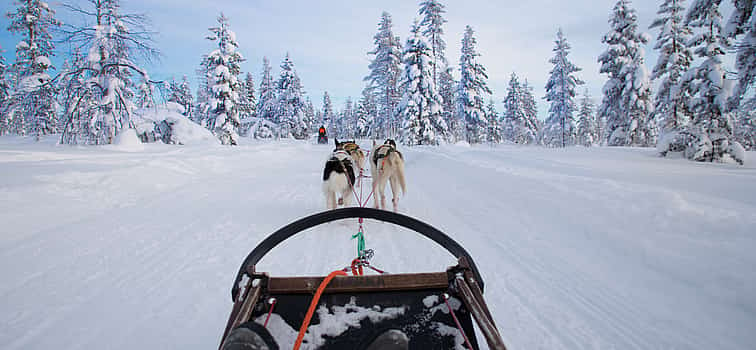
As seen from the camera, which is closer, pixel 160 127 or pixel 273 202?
Result: pixel 273 202

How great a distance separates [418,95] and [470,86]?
1000 centimetres

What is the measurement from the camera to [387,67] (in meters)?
34.6

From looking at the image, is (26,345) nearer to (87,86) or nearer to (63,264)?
(63,264)

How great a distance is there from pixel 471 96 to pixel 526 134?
13.0 metres

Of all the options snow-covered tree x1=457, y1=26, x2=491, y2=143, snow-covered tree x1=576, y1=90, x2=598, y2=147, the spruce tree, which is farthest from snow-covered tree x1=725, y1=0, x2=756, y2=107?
the spruce tree

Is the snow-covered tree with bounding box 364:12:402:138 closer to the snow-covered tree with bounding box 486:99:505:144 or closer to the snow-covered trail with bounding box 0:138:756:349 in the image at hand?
the snow-covered tree with bounding box 486:99:505:144

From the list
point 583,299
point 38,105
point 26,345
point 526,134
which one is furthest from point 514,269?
point 526,134

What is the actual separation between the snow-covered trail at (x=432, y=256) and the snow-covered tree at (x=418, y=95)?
66.6 ft

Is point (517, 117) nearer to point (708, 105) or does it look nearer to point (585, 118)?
point (585, 118)

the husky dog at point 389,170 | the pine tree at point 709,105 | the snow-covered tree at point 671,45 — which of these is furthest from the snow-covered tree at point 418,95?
the husky dog at point 389,170

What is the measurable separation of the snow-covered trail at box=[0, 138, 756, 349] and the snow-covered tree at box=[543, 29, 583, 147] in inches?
1193

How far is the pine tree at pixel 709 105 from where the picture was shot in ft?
34.9

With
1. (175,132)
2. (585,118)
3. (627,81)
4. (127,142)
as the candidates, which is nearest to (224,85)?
(175,132)

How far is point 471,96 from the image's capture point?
3328cm
